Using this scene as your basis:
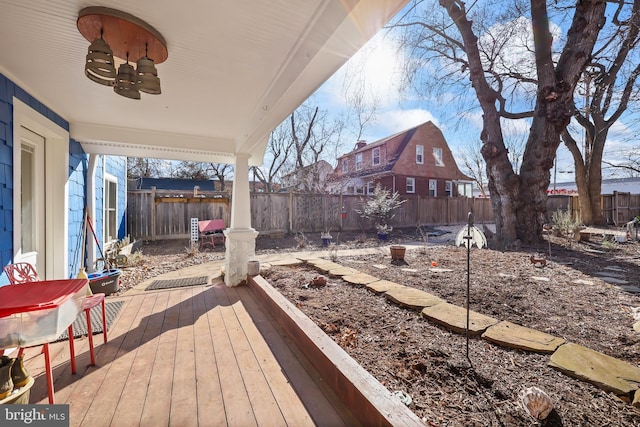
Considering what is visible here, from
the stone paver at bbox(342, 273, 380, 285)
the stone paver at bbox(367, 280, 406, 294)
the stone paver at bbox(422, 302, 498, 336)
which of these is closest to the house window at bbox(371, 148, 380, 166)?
the stone paver at bbox(342, 273, 380, 285)

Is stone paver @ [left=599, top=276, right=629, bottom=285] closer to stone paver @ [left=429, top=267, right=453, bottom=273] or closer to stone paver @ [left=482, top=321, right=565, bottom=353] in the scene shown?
stone paver @ [left=429, top=267, right=453, bottom=273]

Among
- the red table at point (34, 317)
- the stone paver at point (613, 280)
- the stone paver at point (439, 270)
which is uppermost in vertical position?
the red table at point (34, 317)

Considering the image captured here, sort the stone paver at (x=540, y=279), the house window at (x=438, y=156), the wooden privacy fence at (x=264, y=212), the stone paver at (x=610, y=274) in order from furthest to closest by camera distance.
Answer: the house window at (x=438, y=156) → the wooden privacy fence at (x=264, y=212) → the stone paver at (x=610, y=274) → the stone paver at (x=540, y=279)

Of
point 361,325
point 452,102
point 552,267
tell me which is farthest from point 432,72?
point 361,325

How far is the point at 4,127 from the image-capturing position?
2.23 meters

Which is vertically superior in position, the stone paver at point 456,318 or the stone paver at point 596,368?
the stone paver at point 456,318

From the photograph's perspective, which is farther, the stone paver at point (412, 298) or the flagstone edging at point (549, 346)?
the stone paver at point (412, 298)

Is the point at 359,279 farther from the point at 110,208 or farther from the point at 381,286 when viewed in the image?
the point at 110,208

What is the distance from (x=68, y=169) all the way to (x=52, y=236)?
846 millimetres

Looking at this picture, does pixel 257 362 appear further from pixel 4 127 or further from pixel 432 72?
pixel 432 72

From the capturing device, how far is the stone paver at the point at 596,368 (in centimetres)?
138

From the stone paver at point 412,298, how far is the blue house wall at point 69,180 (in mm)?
3226

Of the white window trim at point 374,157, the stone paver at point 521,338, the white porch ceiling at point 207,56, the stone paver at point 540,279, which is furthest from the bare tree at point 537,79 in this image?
the white window trim at point 374,157

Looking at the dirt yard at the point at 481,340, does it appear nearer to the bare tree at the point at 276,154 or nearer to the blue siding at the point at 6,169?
the blue siding at the point at 6,169
